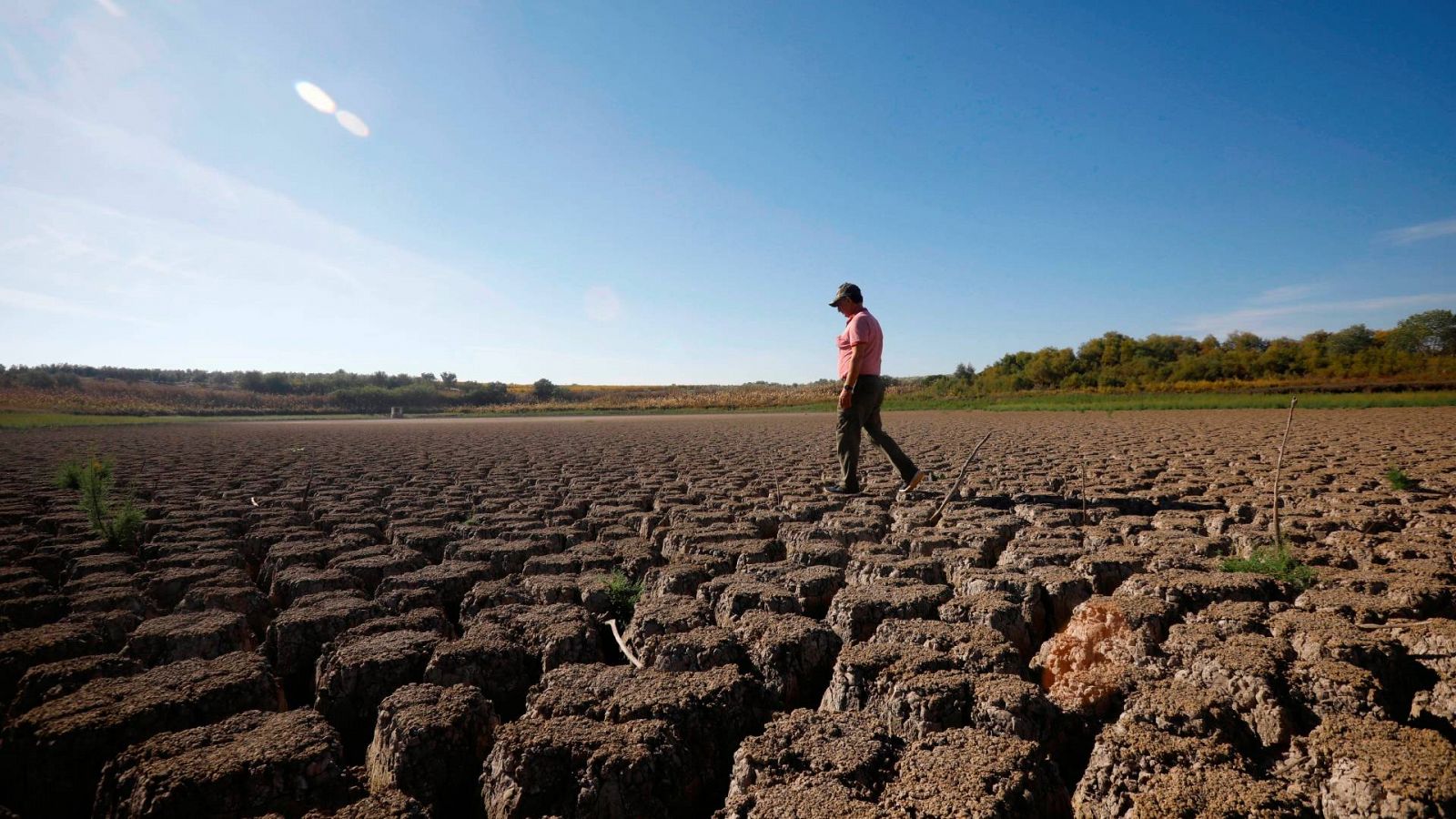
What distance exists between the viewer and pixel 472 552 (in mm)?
4121

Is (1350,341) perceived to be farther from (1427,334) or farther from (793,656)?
(793,656)

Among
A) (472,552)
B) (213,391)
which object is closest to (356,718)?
(472,552)

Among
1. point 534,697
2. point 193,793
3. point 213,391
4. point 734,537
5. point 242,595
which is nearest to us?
point 193,793

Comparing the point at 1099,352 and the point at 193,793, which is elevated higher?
the point at 1099,352

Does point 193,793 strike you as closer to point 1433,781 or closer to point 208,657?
point 208,657

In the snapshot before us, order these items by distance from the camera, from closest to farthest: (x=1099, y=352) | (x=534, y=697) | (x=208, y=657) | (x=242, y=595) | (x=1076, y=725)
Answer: (x=1076, y=725) < (x=534, y=697) < (x=208, y=657) < (x=242, y=595) < (x=1099, y=352)

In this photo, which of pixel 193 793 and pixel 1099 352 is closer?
pixel 193 793

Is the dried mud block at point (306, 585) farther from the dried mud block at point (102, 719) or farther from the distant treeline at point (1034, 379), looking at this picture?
the distant treeline at point (1034, 379)

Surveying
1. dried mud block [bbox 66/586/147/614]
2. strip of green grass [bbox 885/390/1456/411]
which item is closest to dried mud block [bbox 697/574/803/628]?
dried mud block [bbox 66/586/147/614]

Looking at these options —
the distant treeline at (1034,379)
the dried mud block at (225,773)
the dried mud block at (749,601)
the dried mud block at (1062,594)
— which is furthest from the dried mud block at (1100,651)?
the distant treeline at (1034,379)

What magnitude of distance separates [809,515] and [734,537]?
1.10m

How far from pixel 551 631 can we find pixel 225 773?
46.8 inches

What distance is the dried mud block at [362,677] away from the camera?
2.35m

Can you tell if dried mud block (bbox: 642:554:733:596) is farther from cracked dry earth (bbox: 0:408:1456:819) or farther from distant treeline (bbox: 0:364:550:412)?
distant treeline (bbox: 0:364:550:412)
